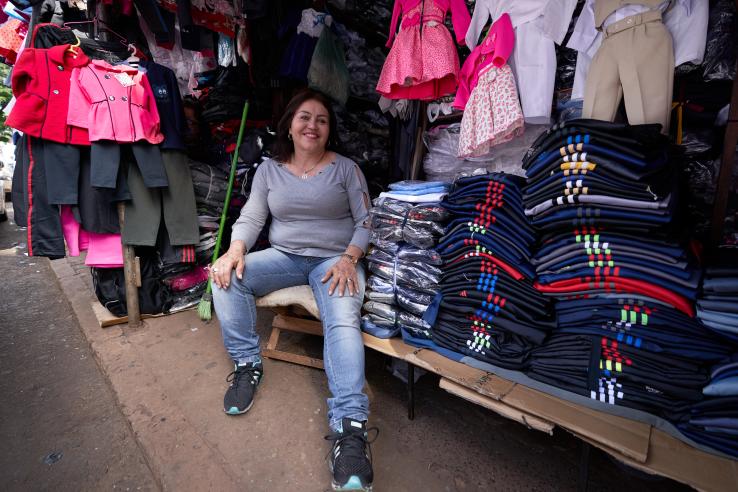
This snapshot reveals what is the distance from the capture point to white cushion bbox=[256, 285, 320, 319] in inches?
72.4

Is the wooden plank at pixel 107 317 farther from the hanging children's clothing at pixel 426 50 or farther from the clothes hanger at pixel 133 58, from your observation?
the hanging children's clothing at pixel 426 50

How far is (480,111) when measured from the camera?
1.89 meters

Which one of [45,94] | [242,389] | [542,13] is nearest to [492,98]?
[542,13]

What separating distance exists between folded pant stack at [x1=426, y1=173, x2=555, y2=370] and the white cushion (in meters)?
0.64

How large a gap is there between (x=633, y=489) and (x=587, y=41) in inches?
77.5

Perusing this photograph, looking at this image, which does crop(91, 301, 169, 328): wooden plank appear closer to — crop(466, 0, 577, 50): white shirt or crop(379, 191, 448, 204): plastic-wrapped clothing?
crop(379, 191, 448, 204): plastic-wrapped clothing

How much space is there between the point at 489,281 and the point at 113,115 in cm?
240

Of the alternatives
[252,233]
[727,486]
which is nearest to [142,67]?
[252,233]

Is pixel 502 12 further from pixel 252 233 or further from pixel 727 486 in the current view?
pixel 727 486

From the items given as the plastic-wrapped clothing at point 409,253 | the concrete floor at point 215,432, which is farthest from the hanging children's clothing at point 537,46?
the concrete floor at point 215,432

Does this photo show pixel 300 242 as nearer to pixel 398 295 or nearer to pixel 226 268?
pixel 226 268

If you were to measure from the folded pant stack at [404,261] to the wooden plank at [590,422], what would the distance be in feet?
1.63

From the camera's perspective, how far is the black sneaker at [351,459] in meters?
1.23

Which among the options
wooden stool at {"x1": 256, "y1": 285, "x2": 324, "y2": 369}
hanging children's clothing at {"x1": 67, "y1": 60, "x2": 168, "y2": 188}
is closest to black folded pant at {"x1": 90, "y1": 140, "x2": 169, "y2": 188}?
hanging children's clothing at {"x1": 67, "y1": 60, "x2": 168, "y2": 188}
